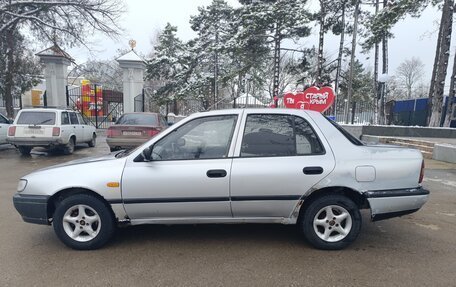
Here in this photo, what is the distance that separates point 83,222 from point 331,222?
2835 mm

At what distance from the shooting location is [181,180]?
3.66m

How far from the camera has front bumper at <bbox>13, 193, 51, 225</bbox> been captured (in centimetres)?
377

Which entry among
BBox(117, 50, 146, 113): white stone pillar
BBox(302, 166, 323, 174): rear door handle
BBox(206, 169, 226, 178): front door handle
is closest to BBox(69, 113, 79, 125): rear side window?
BBox(117, 50, 146, 113): white stone pillar

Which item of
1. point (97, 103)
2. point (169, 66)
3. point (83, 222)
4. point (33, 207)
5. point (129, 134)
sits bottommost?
point (83, 222)

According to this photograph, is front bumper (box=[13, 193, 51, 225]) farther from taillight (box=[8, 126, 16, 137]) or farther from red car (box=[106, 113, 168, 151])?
taillight (box=[8, 126, 16, 137])

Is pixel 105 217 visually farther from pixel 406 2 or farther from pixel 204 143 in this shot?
pixel 406 2

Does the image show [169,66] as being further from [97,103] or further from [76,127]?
[76,127]

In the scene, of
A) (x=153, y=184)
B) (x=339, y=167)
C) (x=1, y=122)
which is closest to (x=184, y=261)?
(x=153, y=184)

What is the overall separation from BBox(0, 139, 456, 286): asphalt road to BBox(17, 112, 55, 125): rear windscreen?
6852mm

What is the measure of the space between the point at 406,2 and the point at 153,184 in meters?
16.7

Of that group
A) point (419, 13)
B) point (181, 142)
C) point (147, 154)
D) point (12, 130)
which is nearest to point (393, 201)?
point (181, 142)

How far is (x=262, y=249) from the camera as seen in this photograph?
152 inches

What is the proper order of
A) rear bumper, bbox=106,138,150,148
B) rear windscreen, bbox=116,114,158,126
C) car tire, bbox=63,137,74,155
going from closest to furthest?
rear bumper, bbox=106,138,150,148, rear windscreen, bbox=116,114,158,126, car tire, bbox=63,137,74,155

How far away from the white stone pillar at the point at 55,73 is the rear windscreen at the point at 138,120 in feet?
32.5
